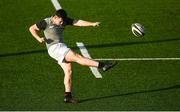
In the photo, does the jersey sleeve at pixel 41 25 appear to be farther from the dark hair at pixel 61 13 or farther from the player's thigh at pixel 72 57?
the player's thigh at pixel 72 57

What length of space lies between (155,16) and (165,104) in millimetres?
9665

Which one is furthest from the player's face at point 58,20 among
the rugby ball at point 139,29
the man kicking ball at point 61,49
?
the rugby ball at point 139,29

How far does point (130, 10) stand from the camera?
27234 mm

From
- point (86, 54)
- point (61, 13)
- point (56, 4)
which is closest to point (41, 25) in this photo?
point (61, 13)

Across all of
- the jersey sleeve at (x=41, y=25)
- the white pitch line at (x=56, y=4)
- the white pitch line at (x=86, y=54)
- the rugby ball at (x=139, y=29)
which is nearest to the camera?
the jersey sleeve at (x=41, y=25)

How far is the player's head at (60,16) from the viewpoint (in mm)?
17438

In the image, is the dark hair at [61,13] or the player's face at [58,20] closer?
the dark hair at [61,13]

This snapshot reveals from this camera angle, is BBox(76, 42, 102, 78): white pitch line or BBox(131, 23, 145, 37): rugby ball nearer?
BBox(131, 23, 145, 37): rugby ball

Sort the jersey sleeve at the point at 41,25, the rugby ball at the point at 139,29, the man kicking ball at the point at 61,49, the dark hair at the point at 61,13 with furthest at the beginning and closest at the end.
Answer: the rugby ball at the point at 139,29
the jersey sleeve at the point at 41,25
the man kicking ball at the point at 61,49
the dark hair at the point at 61,13

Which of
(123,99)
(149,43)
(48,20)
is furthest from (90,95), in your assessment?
(149,43)

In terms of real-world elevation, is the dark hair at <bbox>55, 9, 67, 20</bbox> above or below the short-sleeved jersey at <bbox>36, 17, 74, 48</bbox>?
above

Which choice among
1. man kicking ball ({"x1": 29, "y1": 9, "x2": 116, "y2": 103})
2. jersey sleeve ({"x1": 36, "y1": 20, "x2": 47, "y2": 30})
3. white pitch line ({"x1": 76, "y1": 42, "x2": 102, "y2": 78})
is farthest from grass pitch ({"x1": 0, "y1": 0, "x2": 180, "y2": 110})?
jersey sleeve ({"x1": 36, "y1": 20, "x2": 47, "y2": 30})

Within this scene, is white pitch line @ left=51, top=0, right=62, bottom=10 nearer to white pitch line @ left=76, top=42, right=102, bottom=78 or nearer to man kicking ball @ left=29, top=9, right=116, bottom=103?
white pitch line @ left=76, top=42, right=102, bottom=78

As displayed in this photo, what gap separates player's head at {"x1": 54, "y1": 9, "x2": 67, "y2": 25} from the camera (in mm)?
17438
